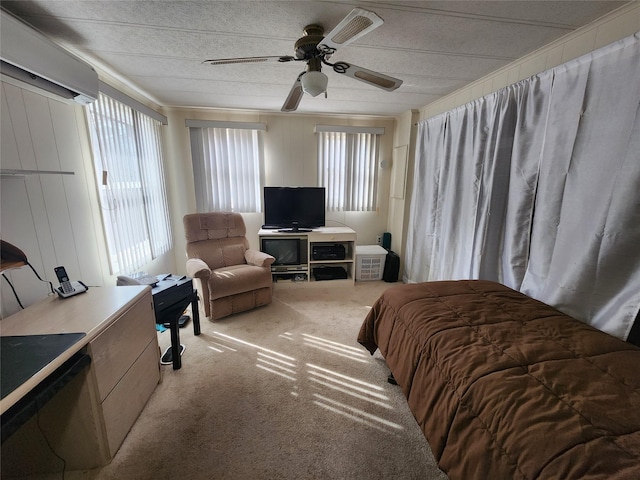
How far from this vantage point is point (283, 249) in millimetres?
3543

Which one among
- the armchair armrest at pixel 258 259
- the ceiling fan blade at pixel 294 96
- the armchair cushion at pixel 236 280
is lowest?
the armchair cushion at pixel 236 280

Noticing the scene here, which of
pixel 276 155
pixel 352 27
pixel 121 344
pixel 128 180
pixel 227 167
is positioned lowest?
pixel 121 344

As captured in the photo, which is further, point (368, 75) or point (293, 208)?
point (293, 208)

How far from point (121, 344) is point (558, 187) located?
2.81 m

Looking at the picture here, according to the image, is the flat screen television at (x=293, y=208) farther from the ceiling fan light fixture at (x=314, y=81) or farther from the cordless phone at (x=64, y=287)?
the cordless phone at (x=64, y=287)

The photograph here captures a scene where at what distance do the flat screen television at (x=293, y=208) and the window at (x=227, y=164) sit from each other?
37 cm

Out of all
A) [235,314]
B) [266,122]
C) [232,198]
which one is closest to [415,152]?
[266,122]

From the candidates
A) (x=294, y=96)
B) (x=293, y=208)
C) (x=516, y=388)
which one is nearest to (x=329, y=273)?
(x=293, y=208)

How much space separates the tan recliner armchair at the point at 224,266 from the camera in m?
2.62

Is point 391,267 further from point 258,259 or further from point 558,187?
point 558,187

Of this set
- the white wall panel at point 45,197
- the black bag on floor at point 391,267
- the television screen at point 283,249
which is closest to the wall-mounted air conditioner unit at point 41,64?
the white wall panel at point 45,197

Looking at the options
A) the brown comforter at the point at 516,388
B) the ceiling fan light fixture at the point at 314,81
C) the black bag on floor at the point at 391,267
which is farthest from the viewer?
the black bag on floor at the point at 391,267

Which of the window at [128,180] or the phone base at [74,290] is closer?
the phone base at [74,290]

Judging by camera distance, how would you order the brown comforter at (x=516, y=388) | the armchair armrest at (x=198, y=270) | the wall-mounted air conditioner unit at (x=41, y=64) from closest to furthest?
the brown comforter at (x=516, y=388) < the wall-mounted air conditioner unit at (x=41, y=64) < the armchair armrest at (x=198, y=270)
